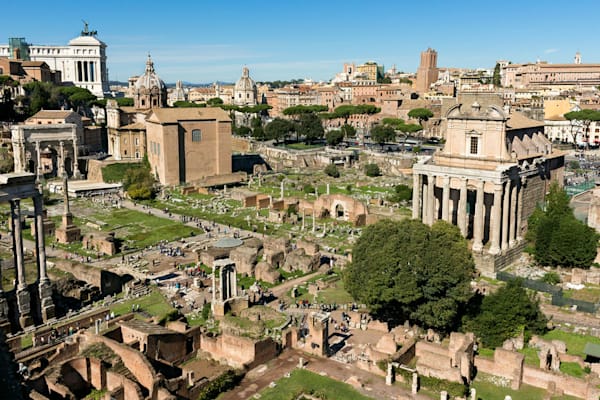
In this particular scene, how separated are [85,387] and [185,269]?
607 inches

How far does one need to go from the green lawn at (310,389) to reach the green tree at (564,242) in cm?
1864

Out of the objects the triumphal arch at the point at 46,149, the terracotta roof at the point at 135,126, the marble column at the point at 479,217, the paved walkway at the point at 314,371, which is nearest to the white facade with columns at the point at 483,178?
the marble column at the point at 479,217

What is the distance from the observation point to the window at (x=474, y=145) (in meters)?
37.8

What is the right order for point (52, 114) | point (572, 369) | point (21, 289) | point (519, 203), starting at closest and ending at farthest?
point (572, 369) < point (21, 289) < point (519, 203) < point (52, 114)

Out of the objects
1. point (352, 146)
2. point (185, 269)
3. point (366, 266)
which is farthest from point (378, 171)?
point (366, 266)

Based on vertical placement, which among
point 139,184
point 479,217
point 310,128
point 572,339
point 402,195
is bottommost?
point 572,339

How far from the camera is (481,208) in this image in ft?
119

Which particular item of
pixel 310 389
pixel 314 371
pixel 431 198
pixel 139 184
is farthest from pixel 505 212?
pixel 139 184

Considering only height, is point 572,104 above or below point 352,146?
above

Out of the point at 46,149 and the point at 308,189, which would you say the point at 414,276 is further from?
the point at 46,149

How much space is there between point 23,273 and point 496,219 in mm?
26439

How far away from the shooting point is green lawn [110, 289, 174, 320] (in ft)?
96.6

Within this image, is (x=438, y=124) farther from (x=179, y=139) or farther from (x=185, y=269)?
(x=185, y=269)

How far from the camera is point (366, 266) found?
26.2m
